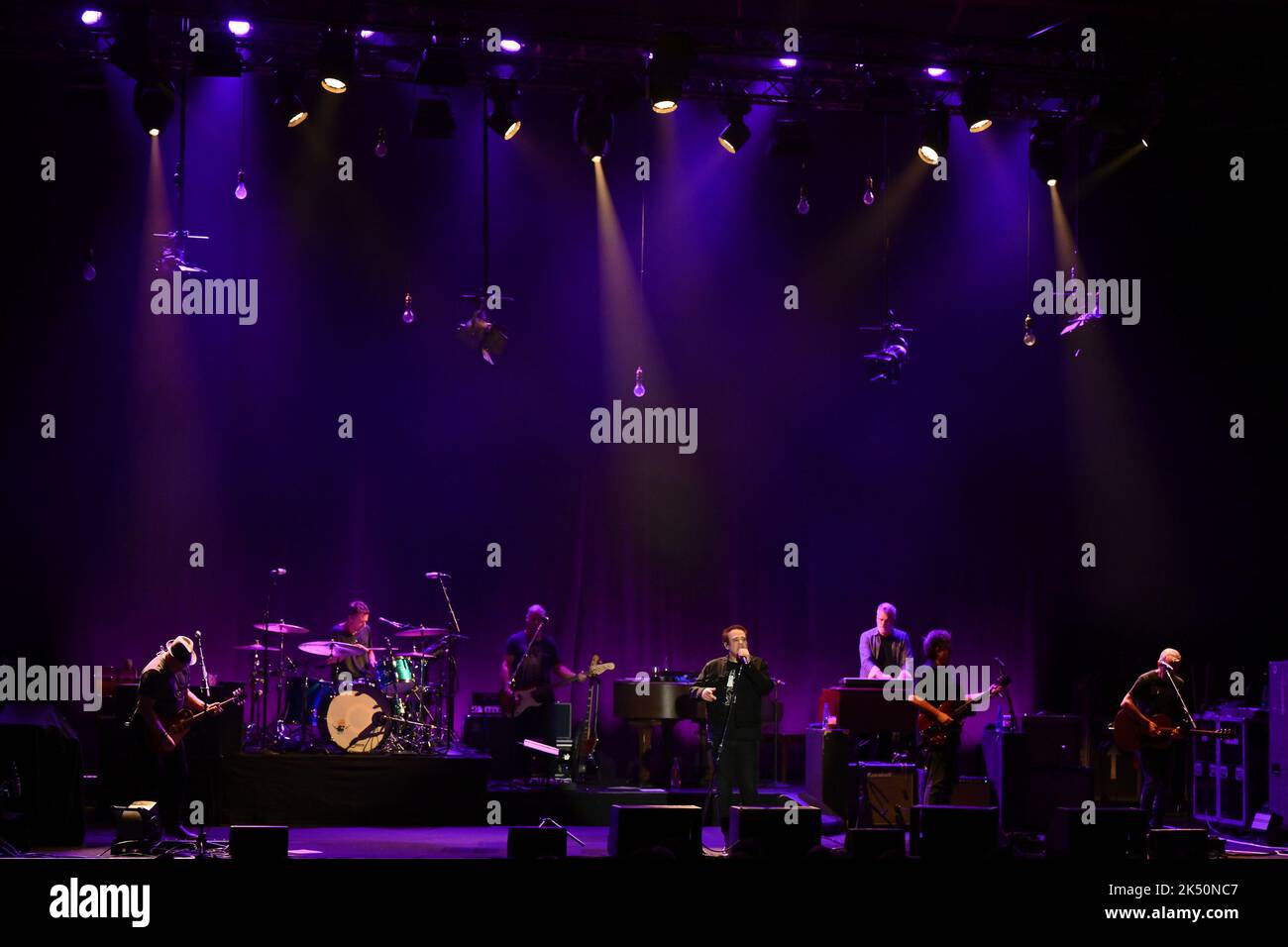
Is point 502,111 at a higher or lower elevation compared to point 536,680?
higher

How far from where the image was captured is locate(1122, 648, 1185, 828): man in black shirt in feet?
38.7

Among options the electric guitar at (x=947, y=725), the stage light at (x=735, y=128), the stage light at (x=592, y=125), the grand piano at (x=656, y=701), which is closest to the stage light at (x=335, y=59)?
the stage light at (x=592, y=125)

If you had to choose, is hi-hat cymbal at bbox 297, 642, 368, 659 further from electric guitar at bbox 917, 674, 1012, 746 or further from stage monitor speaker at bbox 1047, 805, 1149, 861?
stage monitor speaker at bbox 1047, 805, 1149, 861

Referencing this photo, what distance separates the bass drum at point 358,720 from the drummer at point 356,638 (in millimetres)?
290

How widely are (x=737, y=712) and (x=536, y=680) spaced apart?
2839 millimetres

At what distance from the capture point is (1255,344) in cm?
1576

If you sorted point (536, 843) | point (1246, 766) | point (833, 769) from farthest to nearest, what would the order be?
point (1246, 766), point (833, 769), point (536, 843)

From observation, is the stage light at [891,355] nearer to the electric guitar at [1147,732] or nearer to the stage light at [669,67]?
the stage light at [669,67]

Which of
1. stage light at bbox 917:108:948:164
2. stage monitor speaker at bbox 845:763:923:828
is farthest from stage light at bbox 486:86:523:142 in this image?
stage monitor speaker at bbox 845:763:923:828

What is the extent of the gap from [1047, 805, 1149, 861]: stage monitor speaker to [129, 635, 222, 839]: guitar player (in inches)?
248

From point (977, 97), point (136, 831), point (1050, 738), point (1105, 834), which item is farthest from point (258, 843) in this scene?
point (977, 97)

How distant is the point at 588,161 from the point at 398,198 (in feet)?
7.12

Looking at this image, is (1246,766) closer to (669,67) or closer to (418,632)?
(418,632)

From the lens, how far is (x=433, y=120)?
1314 cm
